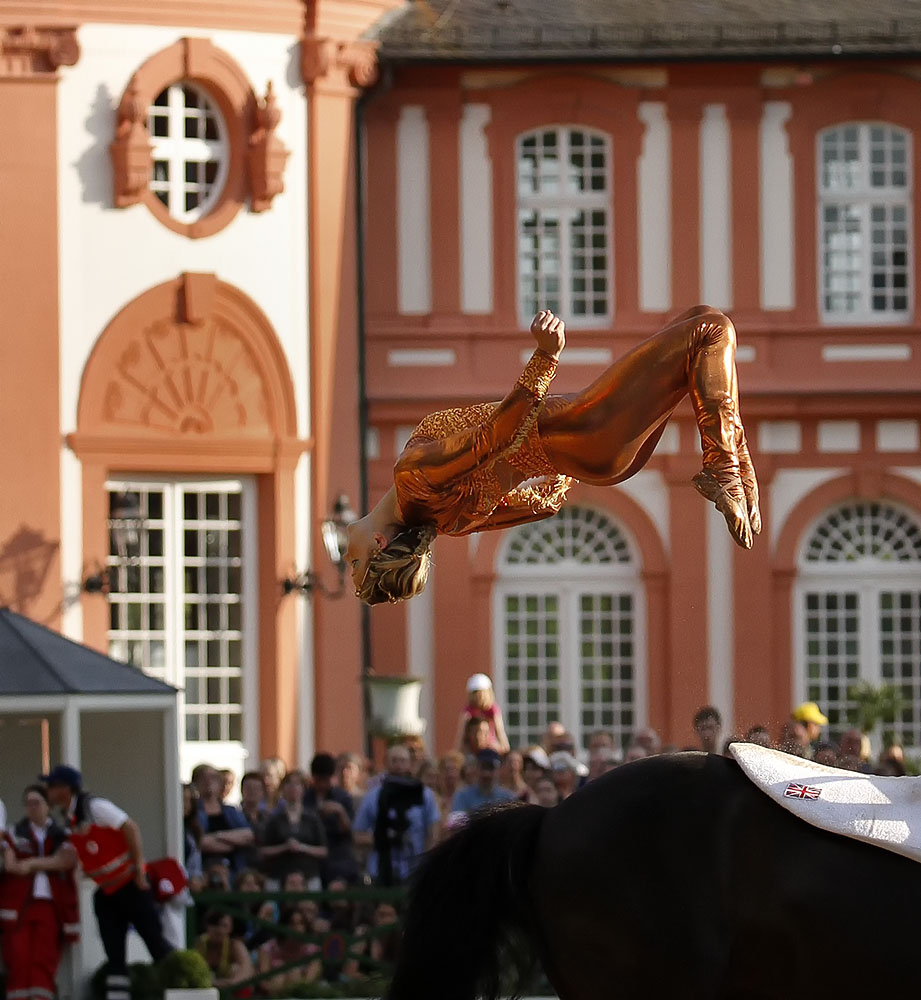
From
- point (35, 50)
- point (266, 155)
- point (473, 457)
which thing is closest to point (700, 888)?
point (473, 457)

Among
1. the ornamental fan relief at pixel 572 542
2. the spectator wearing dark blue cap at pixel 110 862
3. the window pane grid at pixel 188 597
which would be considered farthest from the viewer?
the ornamental fan relief at pixel 572 542

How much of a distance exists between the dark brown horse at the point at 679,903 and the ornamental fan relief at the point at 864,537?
17.5m

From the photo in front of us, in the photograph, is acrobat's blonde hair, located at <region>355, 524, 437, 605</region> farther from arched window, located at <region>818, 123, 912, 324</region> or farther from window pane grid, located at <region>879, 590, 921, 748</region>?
arched window, located at <region>818, 123, 912, 324</region>

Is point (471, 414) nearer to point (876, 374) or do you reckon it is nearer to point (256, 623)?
point (256, 623)

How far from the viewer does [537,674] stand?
25188mm

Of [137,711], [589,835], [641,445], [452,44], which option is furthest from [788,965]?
[452,44]

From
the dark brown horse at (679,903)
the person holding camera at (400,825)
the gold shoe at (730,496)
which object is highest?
the gold shoe at (730,496)

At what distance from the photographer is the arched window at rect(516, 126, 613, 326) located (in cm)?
2553

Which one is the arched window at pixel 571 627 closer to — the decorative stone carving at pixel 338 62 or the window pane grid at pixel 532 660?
the window pane grid at pixel 532 660

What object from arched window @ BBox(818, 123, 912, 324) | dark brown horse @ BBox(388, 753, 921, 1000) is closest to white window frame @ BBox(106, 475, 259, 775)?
arched window @ BBox(818, 123, 912, 324)

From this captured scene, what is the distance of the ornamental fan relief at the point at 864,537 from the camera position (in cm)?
2555

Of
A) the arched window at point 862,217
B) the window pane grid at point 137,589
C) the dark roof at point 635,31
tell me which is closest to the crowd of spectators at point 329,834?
the window pane grid at point 137,589

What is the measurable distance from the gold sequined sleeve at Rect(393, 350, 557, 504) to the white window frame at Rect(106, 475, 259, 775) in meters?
16.1

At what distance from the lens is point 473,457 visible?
293 inches
